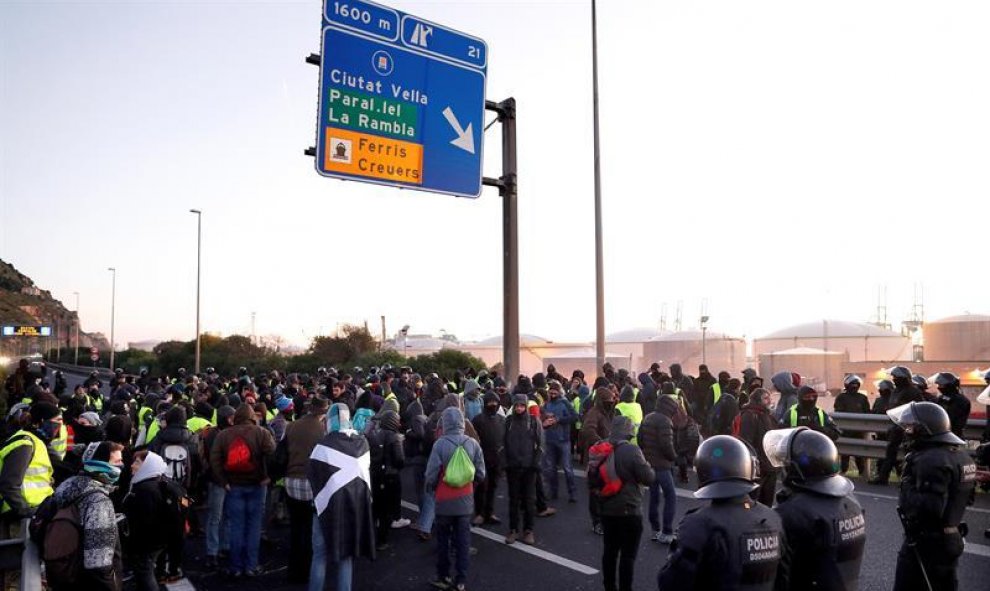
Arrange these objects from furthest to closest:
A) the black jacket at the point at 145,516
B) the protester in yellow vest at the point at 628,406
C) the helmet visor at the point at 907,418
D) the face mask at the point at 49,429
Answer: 1. the protester in yellow vest at the point at 628,406
2. the face mask at the point at 49,429
3. the black jacket at the point at 145,516
4. the helmet visor at the point at 907,418

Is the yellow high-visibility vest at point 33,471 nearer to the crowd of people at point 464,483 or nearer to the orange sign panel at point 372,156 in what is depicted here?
the crowd of people at point 464,483

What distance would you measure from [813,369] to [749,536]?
143 ft

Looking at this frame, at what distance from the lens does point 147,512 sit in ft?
16.2

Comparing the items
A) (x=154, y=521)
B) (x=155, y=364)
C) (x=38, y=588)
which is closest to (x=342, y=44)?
(x=154, y=521)

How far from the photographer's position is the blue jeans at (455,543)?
6086 millimetres

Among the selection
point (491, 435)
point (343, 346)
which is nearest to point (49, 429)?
point (491, 435)

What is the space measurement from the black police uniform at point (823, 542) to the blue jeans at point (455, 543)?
3.49 meters

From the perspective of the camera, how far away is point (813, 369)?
4194cm

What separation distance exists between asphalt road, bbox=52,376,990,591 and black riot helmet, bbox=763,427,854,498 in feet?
10.3

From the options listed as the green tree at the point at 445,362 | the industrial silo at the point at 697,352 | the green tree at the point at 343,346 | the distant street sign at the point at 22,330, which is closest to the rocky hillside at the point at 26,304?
the distant street sign at the point at 22,330

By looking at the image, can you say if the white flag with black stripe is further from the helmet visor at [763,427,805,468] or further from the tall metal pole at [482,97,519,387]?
the tall metal pole at [482,97,519,387]

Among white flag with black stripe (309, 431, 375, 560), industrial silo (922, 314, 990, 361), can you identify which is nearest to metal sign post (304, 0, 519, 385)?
white flag with black stripe (309, 431, 375, 560)

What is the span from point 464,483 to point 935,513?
3.67 meters

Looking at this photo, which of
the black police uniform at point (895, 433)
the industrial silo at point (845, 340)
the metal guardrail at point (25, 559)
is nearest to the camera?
the metal guardrail at point (25, 559)
